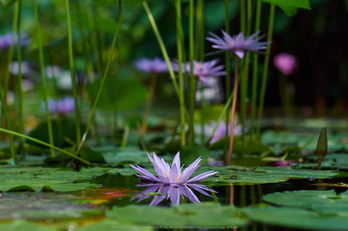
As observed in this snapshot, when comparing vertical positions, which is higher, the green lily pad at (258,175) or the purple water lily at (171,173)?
the purple water lily at (171,173)

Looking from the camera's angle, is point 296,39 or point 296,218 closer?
point 296,218

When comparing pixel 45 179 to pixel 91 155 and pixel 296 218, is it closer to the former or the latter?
pixel 91 155

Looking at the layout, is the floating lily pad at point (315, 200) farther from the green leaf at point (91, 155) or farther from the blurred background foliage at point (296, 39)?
the blurred background foliage at point (296, 39)

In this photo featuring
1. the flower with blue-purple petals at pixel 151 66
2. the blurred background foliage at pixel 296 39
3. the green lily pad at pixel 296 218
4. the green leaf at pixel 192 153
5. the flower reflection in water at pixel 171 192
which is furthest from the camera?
the blurred background foliage at pixel 296 39

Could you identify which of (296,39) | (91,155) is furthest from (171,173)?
(296,39)

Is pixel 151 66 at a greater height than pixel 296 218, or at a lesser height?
greater

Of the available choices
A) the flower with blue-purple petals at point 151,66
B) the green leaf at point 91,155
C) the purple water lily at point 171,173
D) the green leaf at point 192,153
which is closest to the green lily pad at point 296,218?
the purple water lily at point 171,173

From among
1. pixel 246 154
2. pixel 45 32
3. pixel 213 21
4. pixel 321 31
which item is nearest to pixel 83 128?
pixel 246 154
